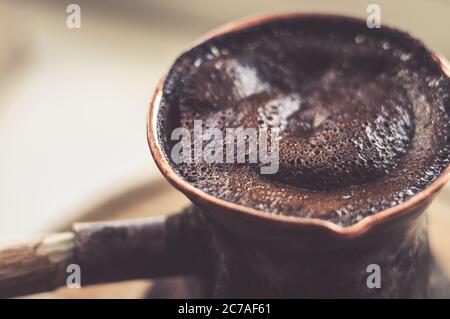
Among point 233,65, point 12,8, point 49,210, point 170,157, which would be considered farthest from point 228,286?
point 12,8

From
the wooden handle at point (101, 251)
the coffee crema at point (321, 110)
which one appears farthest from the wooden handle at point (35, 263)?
the coffee crema at point (321, 110)

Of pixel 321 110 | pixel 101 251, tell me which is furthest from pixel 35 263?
pixel 321 110

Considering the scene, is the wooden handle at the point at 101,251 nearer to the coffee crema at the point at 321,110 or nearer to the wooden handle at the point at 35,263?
the wooden handle at the point at 35,263

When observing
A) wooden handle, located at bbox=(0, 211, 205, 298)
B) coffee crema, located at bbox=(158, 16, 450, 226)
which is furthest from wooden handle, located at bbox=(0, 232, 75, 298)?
coffee crema, located at bbox=(158, 16, 450, 226)

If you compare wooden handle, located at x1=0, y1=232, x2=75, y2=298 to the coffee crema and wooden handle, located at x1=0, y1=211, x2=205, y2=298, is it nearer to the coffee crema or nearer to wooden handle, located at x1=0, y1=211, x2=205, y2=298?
wooden handle, located at x1=0, y1=211, x2=205, y2=298

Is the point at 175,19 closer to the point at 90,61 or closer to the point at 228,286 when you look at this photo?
the point at 90,61
